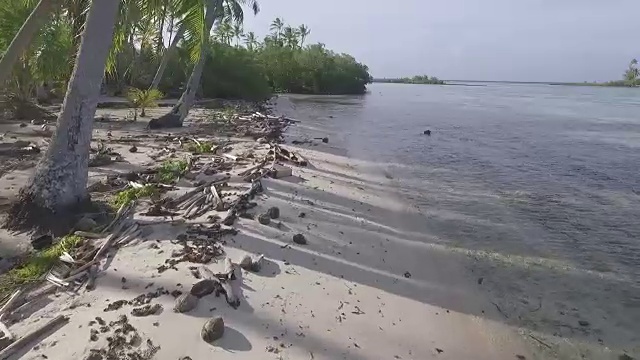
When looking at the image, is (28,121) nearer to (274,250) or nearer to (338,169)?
(338,169)

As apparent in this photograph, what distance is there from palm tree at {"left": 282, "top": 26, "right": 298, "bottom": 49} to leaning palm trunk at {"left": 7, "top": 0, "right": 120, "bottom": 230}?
85.0m

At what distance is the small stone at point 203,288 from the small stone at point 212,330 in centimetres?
55

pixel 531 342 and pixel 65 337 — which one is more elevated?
pixel 65 337

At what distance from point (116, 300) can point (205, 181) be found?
199 inches

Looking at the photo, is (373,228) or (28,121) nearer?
(373,228)

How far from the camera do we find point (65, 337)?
4.33 meters

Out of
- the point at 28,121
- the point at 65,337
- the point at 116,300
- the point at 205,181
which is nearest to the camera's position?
the point at 65,337

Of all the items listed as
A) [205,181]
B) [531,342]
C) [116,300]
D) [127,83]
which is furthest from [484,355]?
[127,83]

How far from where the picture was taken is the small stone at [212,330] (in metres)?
4.39

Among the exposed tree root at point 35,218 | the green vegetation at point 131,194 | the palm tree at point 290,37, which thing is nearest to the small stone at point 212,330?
the exposed tree root at point 35,218

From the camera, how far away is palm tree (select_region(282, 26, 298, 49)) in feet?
300

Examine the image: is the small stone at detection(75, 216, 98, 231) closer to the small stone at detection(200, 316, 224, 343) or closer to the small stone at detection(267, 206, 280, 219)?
the small stone at detection(267, 206, 280, 219)

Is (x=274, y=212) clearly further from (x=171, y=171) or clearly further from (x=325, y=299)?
(x=171, y=171)

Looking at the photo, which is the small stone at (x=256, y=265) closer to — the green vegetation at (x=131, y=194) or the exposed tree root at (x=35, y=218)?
the exposed tree root at (x=35, y=218)
